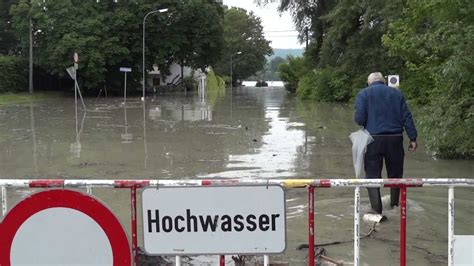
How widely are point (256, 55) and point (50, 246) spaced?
115000 mm

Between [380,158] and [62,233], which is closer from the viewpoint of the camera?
[62,233]

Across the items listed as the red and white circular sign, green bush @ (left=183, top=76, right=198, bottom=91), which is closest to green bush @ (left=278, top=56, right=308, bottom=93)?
green bush @ (left=183, top=76, right=198, bottom=91)

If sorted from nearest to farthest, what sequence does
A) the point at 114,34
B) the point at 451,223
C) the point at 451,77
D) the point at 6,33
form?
the point at 451,223, the point at 451,77, the point at 114,34, the point at 6,33

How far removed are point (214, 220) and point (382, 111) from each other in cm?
370

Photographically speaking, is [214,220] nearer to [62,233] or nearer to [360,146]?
[62,233]

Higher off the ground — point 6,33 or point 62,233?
point 6,33

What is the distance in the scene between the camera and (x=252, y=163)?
452 inches

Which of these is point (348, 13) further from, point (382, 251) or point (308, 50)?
point (382, 251)

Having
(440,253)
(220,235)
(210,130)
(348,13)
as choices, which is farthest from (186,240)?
(348,13)

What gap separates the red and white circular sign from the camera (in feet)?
11.3

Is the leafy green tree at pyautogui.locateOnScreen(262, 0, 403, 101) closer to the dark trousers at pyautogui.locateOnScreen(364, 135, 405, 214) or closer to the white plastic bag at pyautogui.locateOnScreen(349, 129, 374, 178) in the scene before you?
the dark trousers at pyautogui.locateOnScreen(364, 135, 405, 214)

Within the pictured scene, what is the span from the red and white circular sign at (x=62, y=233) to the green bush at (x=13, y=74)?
46558 millimetres

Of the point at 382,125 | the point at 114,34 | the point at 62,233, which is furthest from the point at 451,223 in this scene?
the point at 114,34

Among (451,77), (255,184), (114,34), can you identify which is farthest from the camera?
(114,34)
